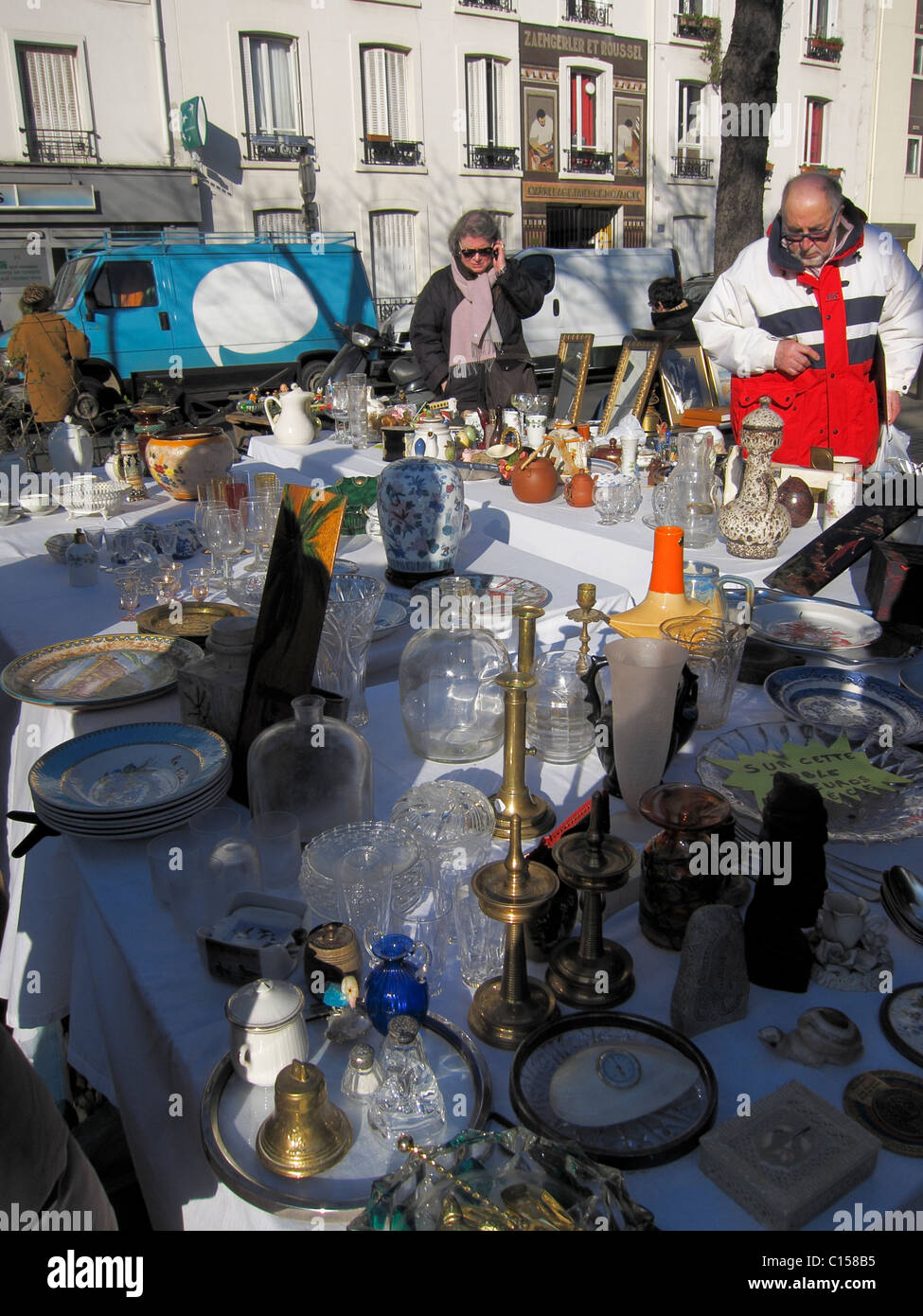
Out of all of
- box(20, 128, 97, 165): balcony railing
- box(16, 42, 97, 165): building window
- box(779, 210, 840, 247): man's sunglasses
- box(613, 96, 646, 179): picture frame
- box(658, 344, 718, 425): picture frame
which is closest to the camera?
box(779, 210, 840, 247): man's sunglasses

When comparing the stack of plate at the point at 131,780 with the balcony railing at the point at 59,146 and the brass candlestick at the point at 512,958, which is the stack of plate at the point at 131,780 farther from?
the balcony railing at the point at 59,146

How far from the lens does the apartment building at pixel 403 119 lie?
14422 mm

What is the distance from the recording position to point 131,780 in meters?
1.73

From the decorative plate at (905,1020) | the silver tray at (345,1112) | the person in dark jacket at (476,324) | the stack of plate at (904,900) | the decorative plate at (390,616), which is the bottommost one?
the silver tray at (345,1112)

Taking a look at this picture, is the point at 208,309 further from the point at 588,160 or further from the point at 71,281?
the point at 588,160

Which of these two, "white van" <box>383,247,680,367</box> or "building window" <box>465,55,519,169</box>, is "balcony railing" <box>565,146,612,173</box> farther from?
"white van" <box>383,247,680,367</box>

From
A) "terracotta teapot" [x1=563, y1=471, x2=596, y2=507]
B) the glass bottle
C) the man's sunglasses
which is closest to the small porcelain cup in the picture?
the glass bottle

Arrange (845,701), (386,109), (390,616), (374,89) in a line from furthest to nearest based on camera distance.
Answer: (386,109)
(374,89)
(390,616)
(845,701)

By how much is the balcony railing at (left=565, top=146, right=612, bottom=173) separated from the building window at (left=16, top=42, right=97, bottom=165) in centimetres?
954

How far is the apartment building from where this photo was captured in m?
14.4

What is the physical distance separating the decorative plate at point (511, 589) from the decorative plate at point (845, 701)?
2.40 ft

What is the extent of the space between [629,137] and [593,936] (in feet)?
72.9

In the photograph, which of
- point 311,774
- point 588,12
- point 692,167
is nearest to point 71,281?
point 311,774

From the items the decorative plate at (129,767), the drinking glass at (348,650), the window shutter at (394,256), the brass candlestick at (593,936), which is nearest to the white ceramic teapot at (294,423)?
the drinking glass at (348,650)
